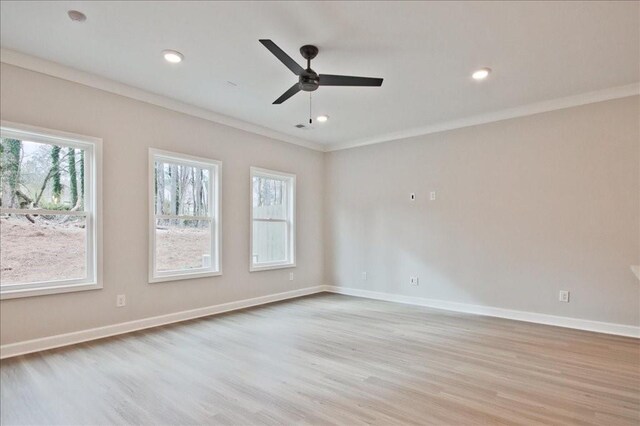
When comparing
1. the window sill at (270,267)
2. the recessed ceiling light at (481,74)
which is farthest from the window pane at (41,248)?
the recessed ceiling light at (481,74)

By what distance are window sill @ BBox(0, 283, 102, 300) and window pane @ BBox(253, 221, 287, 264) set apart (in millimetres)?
2301

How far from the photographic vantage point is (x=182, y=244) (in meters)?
4.63

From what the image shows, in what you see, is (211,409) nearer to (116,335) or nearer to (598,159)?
(116,335)

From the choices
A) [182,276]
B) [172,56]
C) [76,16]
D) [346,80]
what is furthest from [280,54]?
[182,276]

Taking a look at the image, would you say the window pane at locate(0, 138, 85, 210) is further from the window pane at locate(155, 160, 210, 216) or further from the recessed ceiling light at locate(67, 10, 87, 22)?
the recessed ceiling light at locate(67, 10, 87, 22)

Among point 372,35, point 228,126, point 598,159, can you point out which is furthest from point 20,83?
point 598,159

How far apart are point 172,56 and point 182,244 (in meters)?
2.37

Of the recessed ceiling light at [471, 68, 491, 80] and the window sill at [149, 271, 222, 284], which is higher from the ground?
the recessed ceiling light at [471, 68, 491, 80]

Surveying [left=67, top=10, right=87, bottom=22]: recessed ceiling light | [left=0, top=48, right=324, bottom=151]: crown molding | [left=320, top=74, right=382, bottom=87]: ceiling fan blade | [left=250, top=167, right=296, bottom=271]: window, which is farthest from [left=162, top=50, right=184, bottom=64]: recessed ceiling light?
[left=250, top=167, right=296, bottom=271]: window

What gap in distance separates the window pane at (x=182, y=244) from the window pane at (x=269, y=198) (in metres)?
0.97

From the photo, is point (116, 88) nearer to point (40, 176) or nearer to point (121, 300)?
point (40, 176)

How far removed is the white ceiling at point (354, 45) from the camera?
2604 millimetres

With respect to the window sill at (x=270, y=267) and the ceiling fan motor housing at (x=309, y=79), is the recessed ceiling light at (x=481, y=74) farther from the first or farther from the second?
the window sill at (x=270, y=267)

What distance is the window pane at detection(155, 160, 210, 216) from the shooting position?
4.43 meters
